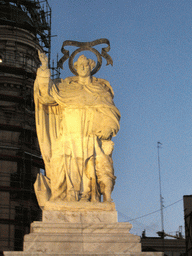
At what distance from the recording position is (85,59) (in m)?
14.0

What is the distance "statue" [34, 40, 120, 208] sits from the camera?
42.7ft

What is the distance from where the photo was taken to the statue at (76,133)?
13008mm

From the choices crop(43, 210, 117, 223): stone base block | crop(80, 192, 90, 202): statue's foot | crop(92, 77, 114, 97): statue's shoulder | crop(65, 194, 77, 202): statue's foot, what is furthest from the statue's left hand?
crop(43, 210, 117, 223): stone base block

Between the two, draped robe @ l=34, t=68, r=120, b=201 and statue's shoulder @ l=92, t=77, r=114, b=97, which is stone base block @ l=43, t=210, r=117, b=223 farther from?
statue's shoulder @ l=92, t=77, r=114, b=97

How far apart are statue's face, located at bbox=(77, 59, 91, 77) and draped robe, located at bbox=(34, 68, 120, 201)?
0.94 feet

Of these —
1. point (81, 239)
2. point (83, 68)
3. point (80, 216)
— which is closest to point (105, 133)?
point (83, 68)

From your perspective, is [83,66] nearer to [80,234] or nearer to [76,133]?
[76,133]

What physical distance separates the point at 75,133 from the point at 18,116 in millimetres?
26635

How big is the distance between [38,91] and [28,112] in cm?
2613

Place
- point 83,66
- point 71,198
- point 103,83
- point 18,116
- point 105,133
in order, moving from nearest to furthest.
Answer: point 71,198 < point 105,133 < point 83,66 < point 103,83 < point 18,116

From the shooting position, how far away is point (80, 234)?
1195 cm

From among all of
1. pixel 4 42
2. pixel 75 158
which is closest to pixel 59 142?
→ pixel 75 158

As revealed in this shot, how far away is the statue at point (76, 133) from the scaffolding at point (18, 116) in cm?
2187

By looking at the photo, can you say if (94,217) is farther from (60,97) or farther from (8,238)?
(8,238)
